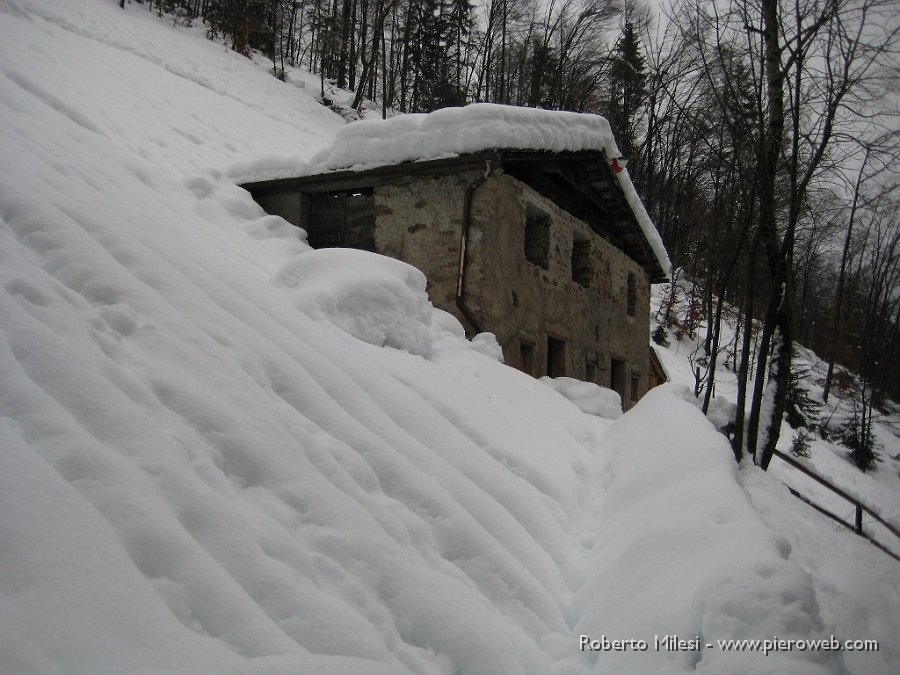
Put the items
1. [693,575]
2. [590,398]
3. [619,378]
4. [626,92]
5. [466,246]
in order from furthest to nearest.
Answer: [626,92] < [619,378] < [590,398] < [466,246] < [693,575]

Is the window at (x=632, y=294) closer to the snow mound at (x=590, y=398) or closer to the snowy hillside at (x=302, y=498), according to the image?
the snow mound at (x=590, y=398)

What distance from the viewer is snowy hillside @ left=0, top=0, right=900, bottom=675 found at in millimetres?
1337

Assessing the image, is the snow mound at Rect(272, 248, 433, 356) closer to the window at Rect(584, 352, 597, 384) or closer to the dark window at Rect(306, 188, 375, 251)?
the dark window at Rect(306, 188, 375, 251)

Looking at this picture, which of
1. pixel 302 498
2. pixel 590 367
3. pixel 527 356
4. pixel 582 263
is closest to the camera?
pixel 302 498

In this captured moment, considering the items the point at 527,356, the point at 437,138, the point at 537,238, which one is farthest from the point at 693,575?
the point at 537,238

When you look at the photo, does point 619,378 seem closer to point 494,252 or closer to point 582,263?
point 582,263

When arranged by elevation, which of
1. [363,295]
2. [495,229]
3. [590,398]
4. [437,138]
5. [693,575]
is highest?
[437,138]

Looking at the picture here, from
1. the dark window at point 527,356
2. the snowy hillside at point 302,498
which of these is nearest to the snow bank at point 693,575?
the snowy hillside at point 302,498

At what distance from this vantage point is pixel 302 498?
195 cm

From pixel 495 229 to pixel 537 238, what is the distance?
1.70 m

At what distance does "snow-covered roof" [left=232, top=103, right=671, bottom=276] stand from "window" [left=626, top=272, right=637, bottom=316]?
4.63 m

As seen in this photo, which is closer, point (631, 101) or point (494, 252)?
point (494, 252)

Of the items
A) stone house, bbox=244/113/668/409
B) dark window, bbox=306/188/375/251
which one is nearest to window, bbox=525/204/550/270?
stone house, bbox=244/113/668/409

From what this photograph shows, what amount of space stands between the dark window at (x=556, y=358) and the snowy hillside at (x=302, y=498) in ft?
12.7
